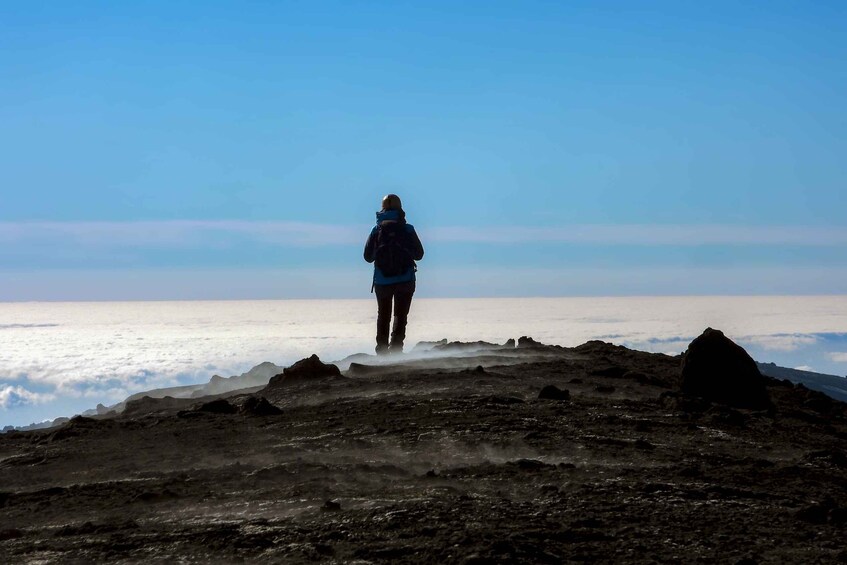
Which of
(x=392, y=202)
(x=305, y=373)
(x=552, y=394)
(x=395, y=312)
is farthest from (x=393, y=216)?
(x=552, y=394)

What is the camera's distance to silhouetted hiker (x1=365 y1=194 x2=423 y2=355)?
1947cm

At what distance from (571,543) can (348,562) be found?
141 cm

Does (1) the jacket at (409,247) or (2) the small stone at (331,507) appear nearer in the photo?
(2) the small stone at (331,507)

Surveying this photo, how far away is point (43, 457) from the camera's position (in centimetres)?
1187

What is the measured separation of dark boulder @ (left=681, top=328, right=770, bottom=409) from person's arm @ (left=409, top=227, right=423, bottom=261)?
269 inches

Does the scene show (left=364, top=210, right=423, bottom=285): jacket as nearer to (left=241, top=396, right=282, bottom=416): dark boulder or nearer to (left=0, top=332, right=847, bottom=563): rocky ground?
(left=0, top=332, right=847, bottom=563): rocky ground

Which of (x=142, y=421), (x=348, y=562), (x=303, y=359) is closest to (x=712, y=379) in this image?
(x=303, y=359)

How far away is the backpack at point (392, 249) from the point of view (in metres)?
19.4

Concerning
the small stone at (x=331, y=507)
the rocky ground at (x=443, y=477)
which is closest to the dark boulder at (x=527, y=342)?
the rocky ground at (x=443, y=477)

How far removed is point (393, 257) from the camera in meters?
19.5

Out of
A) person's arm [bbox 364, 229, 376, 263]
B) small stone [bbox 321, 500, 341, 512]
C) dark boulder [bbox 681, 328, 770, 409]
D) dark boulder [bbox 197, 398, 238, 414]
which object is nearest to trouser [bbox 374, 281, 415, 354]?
person's arm [bbox 364, 229, 376, 263]

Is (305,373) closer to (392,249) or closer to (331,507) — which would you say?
(392,249)

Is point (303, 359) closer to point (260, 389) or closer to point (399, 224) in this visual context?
point (260, 389)

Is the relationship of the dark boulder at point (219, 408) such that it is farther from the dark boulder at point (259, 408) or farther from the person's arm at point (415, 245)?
the person's arm at point (415, 245)
